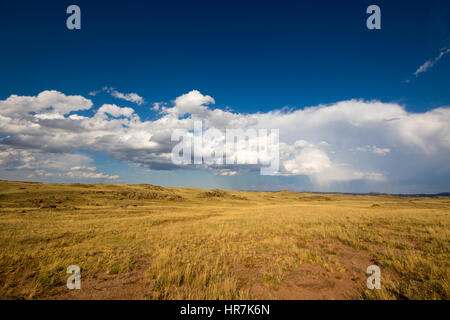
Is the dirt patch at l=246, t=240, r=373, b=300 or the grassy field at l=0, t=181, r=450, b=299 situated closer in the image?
the dirt patch at l=246, t=240, r=373, b=300

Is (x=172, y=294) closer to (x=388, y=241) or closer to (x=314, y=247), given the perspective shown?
(x=314, y=247)

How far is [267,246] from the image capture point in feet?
37.6

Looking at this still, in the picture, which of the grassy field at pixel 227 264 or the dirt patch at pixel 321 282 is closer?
the dirt patch at pixel 321 282

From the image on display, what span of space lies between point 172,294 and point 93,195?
48.4 m

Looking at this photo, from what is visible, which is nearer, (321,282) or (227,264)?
(321,282)

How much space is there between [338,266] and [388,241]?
5560mm

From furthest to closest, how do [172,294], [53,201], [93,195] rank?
[93,195] → [53,201] → [172,294]

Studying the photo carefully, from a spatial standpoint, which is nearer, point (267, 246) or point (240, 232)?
point (267, 246)

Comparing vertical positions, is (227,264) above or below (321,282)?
below
